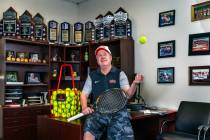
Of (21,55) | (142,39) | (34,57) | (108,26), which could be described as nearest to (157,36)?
(142,39)

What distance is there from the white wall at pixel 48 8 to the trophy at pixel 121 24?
4.66 ft

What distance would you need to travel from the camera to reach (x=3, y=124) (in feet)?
12.9

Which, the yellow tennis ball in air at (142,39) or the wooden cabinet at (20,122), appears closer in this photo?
the wooden cabinet at (20,122)

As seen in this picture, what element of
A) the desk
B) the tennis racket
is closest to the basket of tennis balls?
the desk

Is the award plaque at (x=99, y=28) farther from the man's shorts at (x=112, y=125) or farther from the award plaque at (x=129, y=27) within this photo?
the man's shorts at (x=112, y=125)

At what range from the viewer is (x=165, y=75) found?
398 centimetres

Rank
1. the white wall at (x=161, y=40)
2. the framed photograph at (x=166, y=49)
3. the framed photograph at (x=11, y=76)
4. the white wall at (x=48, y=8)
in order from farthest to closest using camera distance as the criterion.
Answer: the white wall at (x=48, y=8)
the framed photograph at (x=11, y=76)
the framed photograph at (x=166, y=49)
the white wall at (x=161, y=40)

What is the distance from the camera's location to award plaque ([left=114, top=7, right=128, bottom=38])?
174 inches

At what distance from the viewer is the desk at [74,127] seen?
2.59 meters

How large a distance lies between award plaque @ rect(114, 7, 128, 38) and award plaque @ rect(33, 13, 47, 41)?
138 centimetres

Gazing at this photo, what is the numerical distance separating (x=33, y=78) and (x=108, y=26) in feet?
5.52

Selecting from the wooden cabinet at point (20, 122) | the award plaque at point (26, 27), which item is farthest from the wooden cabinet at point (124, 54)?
the wooden cabinet at point (20, 122)

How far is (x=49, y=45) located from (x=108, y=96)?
9.28 ft

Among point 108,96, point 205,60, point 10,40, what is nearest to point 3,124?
point 10,40
